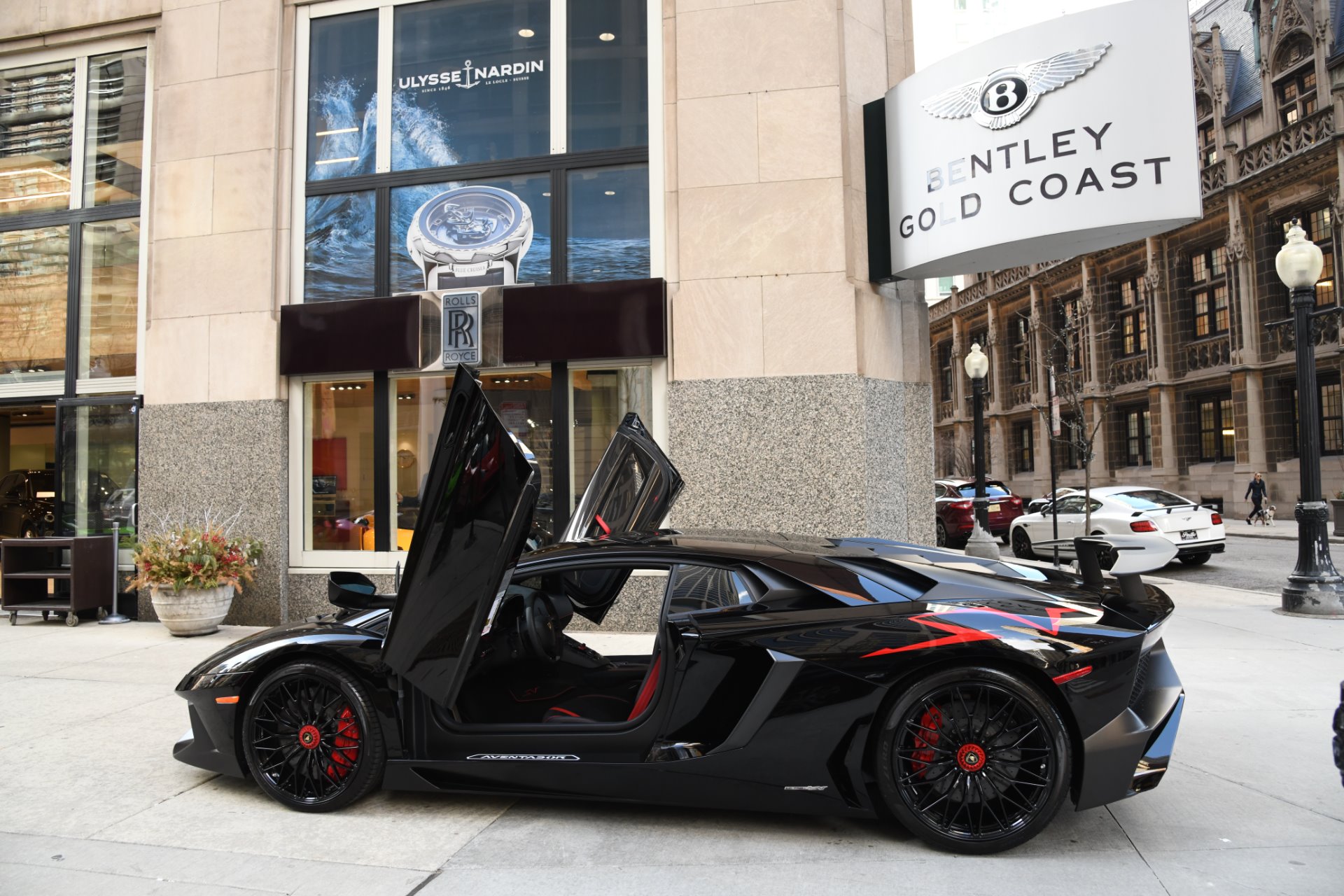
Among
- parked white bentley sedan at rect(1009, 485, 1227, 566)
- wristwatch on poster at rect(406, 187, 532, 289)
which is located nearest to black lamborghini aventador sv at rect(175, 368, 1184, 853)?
wristwatch on poster at rect(406, 187, 532, 289)

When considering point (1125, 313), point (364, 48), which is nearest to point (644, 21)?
point (364, 48)

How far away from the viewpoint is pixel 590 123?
30.9 ft

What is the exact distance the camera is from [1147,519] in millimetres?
14984

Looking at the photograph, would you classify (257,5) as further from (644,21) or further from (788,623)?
(788,623)

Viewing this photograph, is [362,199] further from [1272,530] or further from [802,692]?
[1272,530]

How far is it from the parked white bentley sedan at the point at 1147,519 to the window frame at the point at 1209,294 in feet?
69.0

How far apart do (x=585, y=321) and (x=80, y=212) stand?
6.86m

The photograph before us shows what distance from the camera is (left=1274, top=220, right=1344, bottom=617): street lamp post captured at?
32.0ft

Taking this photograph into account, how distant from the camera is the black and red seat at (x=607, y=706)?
144 inches

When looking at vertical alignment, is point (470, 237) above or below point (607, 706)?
above

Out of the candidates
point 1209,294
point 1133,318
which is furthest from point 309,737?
point 1133,318

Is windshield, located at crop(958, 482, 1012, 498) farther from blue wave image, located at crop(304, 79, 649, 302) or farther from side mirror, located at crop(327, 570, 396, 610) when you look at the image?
side mirror, located at crop(327, 570, 396, 610)

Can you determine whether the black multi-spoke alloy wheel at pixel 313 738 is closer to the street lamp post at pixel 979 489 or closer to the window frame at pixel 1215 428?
the street lamp post at pixel 979 489

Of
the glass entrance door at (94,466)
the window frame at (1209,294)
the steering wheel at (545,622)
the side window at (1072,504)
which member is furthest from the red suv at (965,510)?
the window frame at (1209,294)
